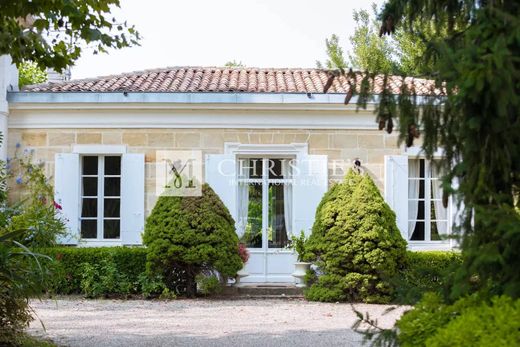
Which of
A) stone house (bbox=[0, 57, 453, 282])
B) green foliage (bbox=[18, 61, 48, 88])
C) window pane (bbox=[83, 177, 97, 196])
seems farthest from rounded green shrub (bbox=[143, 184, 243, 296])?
green foliage (bbox=[18, 61, 48, 88])

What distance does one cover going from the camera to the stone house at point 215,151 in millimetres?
14016

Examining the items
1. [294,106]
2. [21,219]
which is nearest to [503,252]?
[21,219]

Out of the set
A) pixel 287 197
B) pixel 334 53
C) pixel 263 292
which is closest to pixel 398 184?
pixel 287 197

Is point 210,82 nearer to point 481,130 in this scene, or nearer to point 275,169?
point 275,169

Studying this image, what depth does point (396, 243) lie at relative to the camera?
41.5 feet

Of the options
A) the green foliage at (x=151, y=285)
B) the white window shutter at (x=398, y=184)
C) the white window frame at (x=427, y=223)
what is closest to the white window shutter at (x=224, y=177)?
the green foliage at (x=151, y=285)

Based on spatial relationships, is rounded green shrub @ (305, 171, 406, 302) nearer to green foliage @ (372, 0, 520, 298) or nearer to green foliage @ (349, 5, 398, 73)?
green foliage @ (372, 0, 520, 298)

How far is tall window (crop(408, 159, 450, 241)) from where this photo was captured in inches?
562

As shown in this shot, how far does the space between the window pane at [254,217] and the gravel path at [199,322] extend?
1868 millimetres

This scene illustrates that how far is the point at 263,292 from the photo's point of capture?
13.5 meters

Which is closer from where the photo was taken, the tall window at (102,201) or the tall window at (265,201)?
the tall window at (102,201)

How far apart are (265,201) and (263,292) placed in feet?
5.77

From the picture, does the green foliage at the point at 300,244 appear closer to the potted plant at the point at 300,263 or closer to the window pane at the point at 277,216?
the potted plant at the point at 300,263

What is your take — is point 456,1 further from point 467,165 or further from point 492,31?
point 467,165
